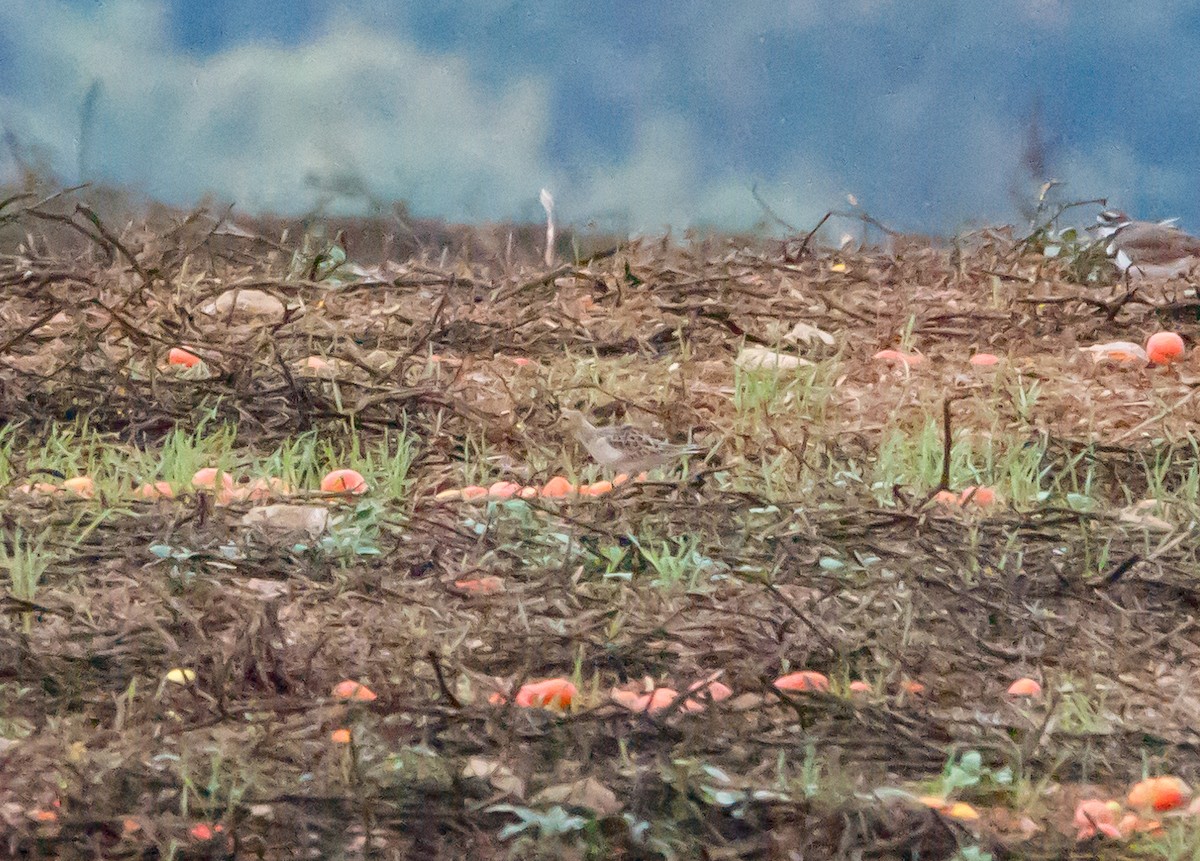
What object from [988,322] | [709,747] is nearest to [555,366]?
[988,322]

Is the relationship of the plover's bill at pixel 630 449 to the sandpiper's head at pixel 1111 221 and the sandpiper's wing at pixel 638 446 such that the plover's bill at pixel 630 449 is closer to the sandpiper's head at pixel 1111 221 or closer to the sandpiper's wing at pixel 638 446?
the sandpiper's wing at pixel 638 446

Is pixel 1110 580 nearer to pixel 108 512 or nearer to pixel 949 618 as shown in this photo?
pixel 949 618

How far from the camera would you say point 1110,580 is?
137 inches

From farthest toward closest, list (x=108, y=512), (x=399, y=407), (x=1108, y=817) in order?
(x=399, y=407) < (x=108, y=512) < (x=1108, y=817)

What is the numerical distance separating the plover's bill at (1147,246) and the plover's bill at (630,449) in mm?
3358

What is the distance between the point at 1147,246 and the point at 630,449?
3.63 meters

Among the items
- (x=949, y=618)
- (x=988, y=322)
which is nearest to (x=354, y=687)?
(x=949, y=618)

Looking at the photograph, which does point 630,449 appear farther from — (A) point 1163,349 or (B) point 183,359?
(A) point 1163,349

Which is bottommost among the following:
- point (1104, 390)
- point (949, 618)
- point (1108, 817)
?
point (1108, 817)

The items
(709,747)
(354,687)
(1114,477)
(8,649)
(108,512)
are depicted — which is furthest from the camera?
(1114,477)

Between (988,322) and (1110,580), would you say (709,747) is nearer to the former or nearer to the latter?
(1110,580)

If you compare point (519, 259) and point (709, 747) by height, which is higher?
point (519, 259)

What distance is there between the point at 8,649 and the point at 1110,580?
229 cm

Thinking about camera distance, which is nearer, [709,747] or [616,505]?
[709,747]
